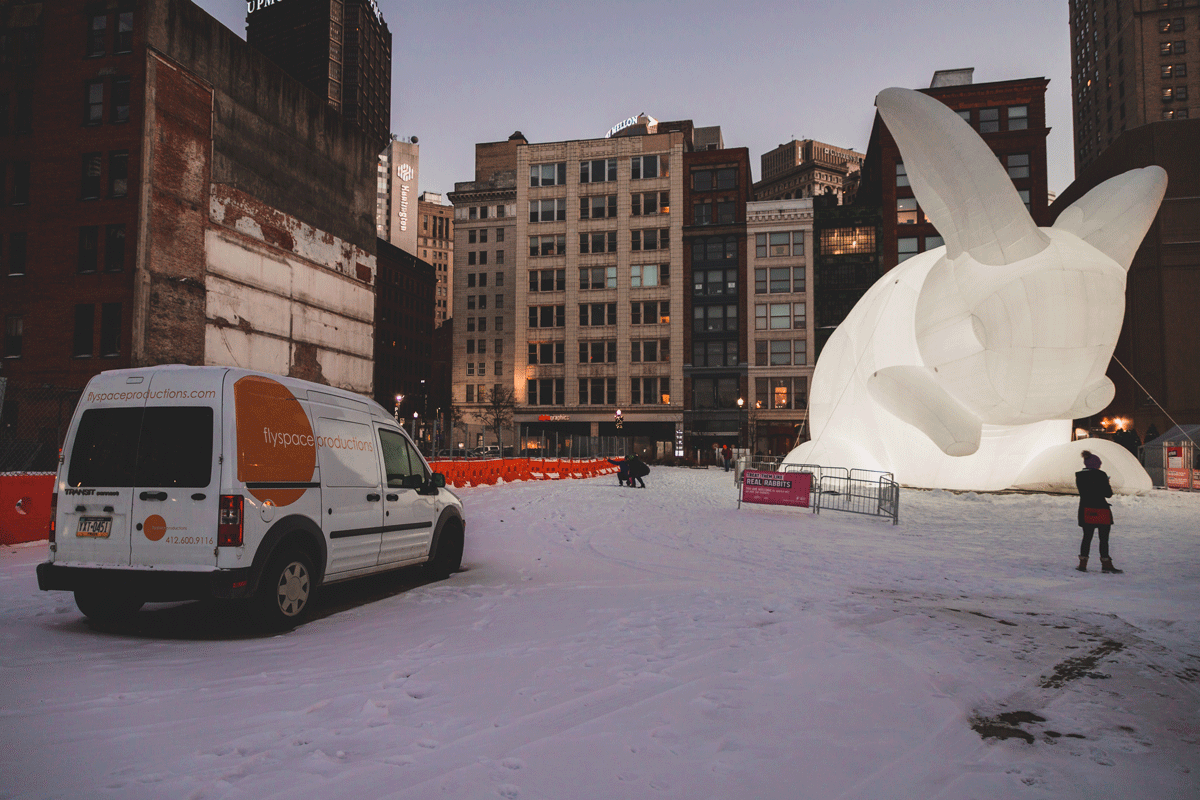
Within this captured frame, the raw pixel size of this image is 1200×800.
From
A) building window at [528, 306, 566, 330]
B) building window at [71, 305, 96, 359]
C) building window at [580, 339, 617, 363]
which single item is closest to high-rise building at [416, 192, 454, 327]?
building window at [528, 306, 566, 330]

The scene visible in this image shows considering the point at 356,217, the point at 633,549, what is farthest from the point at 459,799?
the point at 356,217

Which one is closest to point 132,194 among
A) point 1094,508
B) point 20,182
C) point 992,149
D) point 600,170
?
point 20,182

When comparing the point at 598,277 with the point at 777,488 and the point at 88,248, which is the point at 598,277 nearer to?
the point at 88,248

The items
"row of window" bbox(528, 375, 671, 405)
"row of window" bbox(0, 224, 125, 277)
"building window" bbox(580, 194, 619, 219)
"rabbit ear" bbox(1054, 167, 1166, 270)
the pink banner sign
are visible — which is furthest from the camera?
"building window" bbox(580, 194, 619, 219)

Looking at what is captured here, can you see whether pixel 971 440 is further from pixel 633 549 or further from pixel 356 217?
pixel 356 217

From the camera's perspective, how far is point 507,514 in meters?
16.5

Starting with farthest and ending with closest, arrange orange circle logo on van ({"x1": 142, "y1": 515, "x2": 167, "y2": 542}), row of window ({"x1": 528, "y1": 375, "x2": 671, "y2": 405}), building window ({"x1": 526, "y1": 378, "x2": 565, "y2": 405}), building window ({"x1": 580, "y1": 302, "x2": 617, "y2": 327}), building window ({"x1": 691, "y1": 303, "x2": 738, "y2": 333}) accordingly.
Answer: building window ({"x1": 526, "y1": 378, "x2": 565, "y2": 405}) → building window ({"x1": 580, "y1": 302, "x2": 617, "y2": 327}) → row of window ({"x1": 528, "y1": 375, "x2": 671, "y2": 405}) → building window ({"x1": 691, "y1": 303, "x2": 738, "y2": 333}) → orange circle logo on van ({"x1": 142, "y1": 515, "x2": 167, "y2": 542})

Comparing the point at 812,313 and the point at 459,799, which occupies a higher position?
the point at 812,313

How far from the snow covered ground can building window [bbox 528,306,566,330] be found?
2434 inches

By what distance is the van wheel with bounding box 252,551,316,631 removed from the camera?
6.17m

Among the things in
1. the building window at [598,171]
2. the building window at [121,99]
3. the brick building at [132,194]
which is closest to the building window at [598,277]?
the building window at [598,171]

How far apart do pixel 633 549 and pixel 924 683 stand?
22.1 ft

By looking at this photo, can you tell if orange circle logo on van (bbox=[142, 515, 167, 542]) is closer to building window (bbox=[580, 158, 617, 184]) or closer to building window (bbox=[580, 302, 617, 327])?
building window (bbox=[580, 302, 617, 327])

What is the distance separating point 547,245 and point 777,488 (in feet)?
188
